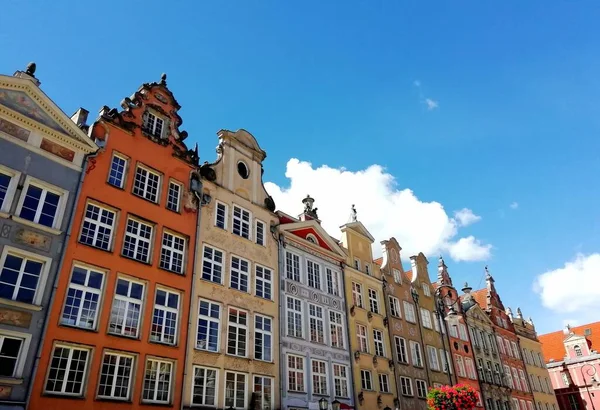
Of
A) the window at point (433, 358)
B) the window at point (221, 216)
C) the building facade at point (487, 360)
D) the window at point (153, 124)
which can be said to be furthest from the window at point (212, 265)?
the building facade at point (487, 360)

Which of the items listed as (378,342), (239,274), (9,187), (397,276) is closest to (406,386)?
(378,342)

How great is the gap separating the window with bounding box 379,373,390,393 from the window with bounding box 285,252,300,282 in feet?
26.3

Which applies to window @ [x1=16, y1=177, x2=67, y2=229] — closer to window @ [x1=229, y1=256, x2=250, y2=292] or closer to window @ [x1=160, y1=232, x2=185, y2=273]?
window @ [x1=160, y1=232, x2=185, y2=273]

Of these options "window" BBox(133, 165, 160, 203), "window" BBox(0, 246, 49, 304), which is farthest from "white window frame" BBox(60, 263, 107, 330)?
"window" BBox(133, 165, 160, 203)

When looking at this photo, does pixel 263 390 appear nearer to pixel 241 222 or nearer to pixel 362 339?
pixel 241 222

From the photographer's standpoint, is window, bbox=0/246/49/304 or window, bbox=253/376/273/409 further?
window, bbox=253/376/273/409

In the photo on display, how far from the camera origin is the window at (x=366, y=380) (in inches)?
1035

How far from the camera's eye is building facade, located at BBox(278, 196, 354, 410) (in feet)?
75.0

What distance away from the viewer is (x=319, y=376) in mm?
23969

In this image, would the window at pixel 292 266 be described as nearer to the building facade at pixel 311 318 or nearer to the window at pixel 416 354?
the building facade at pixel 311 318

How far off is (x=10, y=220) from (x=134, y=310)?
521 cm

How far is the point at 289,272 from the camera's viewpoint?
83.4ft

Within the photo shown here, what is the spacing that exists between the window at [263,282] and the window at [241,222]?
5.84 ft

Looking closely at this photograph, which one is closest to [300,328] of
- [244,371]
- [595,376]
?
[244,371]
